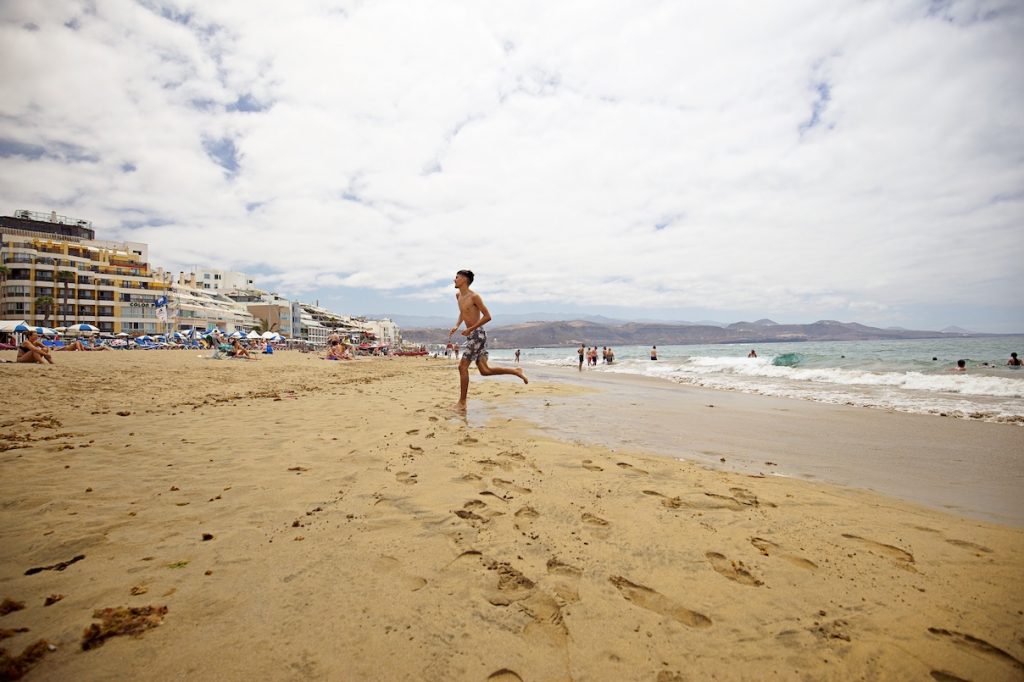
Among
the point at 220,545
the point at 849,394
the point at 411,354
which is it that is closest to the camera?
the point at 220,545

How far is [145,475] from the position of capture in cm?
355

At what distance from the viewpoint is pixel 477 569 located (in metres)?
2.21

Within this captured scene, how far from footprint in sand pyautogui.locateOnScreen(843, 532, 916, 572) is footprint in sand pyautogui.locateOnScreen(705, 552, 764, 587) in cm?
95

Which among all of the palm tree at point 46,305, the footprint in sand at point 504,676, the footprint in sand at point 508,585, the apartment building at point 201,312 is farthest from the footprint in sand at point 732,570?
the palm tree at point 46,305

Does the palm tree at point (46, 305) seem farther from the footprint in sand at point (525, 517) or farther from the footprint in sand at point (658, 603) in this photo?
the footprint in sand at point (658, 603)

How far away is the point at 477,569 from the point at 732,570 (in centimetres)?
141

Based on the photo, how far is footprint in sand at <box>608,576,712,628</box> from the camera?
73.0 inches

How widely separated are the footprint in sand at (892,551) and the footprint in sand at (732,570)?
3.11ft

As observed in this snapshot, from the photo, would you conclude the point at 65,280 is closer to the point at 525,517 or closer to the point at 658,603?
the point at 525,517

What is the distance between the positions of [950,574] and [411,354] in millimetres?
52616

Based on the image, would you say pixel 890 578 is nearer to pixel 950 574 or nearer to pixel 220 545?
pixel 950 574

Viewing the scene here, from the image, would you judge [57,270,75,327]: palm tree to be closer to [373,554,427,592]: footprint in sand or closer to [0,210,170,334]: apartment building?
[0,210,170,334]: apartment building

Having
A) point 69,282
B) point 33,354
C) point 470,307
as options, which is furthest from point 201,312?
point 470,307

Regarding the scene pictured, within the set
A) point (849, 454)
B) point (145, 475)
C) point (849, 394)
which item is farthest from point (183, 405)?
point (849, 394)
